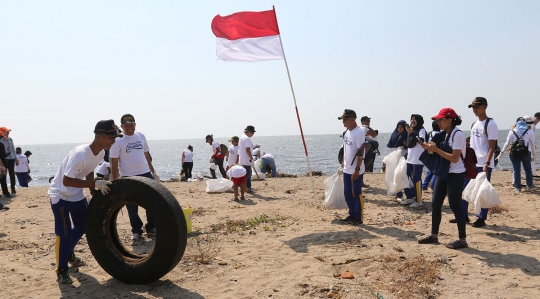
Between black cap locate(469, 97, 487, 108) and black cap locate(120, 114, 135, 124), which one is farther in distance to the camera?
black cap locate(469, 97, 487, 108)

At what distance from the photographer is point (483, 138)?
658 cm

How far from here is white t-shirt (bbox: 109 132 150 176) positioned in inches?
238

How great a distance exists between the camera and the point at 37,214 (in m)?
8.99

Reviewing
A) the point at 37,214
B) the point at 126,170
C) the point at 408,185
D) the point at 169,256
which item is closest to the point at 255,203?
the point at 408,185

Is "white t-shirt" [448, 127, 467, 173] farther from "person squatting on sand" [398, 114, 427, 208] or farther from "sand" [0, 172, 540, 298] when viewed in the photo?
"person squatting on sand" [398, 114, 427, 208]

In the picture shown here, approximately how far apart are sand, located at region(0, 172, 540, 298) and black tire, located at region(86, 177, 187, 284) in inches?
9.0

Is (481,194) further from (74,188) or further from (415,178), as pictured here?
(74,188)

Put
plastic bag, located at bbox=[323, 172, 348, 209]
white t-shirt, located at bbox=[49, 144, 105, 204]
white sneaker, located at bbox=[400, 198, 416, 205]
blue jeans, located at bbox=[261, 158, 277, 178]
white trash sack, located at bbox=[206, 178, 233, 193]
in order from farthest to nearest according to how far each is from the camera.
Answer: blue jeans, located at bbox=[261, 158, 277, 178], white trash sack, located at bbox=[206, 178, 233, 193], white sneaker, located at bbox=[400, 198, 416, 205], plastic bag, located at bbox=[323, 172, 348, 209], white t-shirt, located at bbox=[49, 144, 105, 204]

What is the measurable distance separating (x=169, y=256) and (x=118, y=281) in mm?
934

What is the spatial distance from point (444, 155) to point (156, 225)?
386cm

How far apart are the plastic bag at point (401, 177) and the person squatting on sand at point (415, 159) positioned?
0.10 m

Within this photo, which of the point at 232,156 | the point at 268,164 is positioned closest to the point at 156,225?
the point at 232,156

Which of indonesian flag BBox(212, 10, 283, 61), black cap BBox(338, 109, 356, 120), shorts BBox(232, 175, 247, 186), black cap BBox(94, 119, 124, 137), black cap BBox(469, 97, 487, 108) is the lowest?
shorts BBox(232, 175, 247, 186)

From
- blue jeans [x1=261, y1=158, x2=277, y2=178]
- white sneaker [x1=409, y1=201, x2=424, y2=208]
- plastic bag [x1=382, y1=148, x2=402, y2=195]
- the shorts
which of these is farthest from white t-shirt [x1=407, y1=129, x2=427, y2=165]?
blue jeans [x1=261, y1=158, x2=277, y2=178]
